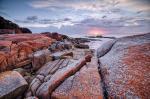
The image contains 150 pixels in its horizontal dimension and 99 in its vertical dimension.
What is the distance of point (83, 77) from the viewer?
691cm

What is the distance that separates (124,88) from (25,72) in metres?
7.22

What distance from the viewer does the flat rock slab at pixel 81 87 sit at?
588 cm

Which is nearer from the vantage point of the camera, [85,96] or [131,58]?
[85,96]

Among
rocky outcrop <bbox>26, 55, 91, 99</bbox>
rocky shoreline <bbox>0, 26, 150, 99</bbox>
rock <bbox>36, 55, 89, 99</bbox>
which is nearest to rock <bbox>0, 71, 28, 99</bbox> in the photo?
rocky shoreline <bbox>0, 26, 150, 99</bbox>

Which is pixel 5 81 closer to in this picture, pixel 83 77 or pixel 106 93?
pixel 83 77

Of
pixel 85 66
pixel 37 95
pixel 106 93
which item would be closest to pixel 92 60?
pixel 85 66

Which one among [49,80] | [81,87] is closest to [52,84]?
[49,80]

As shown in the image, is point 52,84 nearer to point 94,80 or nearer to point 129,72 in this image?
point 94,80

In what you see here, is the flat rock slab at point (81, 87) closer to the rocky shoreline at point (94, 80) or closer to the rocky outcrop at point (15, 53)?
the rocky shoreline at point (94, 80)

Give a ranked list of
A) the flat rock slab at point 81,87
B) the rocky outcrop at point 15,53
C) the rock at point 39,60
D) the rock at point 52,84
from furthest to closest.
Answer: the rock at point 39,60 → the rocky outcrop at point 15,53 → the rock at point 52,84 → the flat rock slab at point 81,87

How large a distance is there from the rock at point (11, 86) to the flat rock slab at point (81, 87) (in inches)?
89.4

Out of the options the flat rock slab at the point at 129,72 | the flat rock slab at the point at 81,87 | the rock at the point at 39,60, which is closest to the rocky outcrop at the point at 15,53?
the rock at the point at 39,60

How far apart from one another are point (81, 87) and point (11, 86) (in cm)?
390

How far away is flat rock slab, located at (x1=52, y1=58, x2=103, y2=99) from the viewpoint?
5875 millimetres
